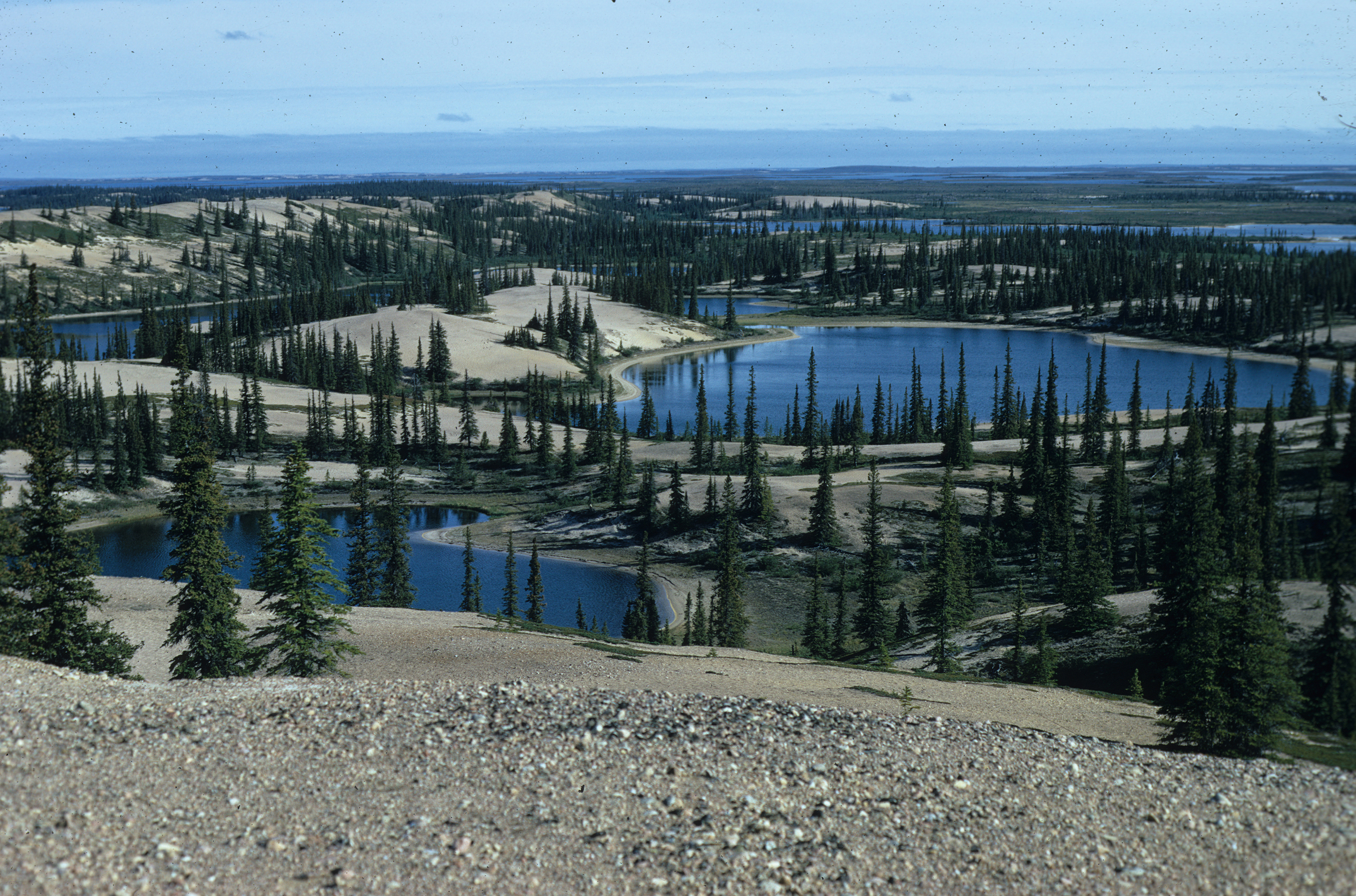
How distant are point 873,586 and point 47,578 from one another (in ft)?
155

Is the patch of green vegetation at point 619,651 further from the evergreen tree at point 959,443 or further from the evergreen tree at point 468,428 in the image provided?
the evergreen tree at point 468,428

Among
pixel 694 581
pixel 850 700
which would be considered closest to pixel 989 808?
pixel 850 700

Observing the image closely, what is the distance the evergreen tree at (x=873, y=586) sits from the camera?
225ft

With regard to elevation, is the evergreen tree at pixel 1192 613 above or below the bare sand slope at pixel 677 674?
above

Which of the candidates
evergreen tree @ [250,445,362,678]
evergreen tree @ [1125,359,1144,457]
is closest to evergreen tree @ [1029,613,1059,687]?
evergreen tree @ [250,445,362,678]

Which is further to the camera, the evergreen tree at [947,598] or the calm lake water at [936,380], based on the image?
the calm lake water at [936,380]

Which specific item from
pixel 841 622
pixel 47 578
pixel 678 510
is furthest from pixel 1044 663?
pixel 678 510

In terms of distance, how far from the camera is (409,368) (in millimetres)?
188375

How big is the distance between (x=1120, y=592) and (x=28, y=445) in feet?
193

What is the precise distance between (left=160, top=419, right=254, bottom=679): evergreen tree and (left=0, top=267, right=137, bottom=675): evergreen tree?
2309 mm

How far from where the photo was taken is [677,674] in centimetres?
4075

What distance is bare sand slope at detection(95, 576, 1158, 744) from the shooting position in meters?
36.9

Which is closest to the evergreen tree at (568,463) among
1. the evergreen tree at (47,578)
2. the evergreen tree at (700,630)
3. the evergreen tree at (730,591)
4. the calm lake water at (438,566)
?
the calm lake water at (438,566)

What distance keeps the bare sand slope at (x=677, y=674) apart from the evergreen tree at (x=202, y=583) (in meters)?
3.27
